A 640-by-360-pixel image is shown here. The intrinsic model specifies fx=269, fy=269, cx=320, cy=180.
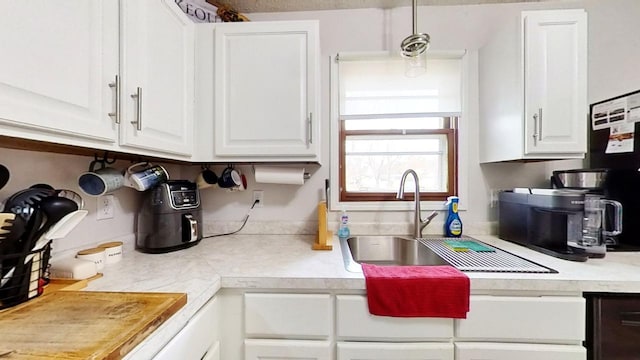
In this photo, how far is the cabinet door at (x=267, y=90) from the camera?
1.36 m

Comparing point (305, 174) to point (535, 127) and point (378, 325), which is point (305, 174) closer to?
point (378, 325)

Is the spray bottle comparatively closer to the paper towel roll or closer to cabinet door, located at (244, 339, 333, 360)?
the paper towel roll

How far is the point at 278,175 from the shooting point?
5.18ft

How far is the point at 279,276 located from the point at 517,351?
0.89m

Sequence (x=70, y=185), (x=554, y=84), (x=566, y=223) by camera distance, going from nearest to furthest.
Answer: (x=70, y=185) < (x=566, y=223) < (x=554, y=84)

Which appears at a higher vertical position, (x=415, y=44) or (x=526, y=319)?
(x=415, y=44)

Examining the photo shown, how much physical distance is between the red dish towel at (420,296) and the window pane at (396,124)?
1.04 metres

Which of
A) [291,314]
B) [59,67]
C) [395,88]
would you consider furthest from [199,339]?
[395,88]

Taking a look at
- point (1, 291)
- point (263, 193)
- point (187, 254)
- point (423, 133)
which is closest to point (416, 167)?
point (423, 133)

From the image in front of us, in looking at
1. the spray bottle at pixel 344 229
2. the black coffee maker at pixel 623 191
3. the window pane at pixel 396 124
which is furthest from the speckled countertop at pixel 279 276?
the window pane at pixel 396 124

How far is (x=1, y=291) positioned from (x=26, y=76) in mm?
550

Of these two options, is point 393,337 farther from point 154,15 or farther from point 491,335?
point 154,15

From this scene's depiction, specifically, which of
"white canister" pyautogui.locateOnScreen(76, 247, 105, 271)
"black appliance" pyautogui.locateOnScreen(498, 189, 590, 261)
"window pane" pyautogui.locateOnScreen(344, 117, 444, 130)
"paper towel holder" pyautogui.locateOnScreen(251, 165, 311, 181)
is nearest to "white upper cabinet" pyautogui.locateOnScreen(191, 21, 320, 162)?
"paper towel holder" pyautogui.locateOnScreen(251, 165, 311, 181)

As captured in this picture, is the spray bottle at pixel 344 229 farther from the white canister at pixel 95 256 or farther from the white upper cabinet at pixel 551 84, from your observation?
the white canister at pixel 95 256
